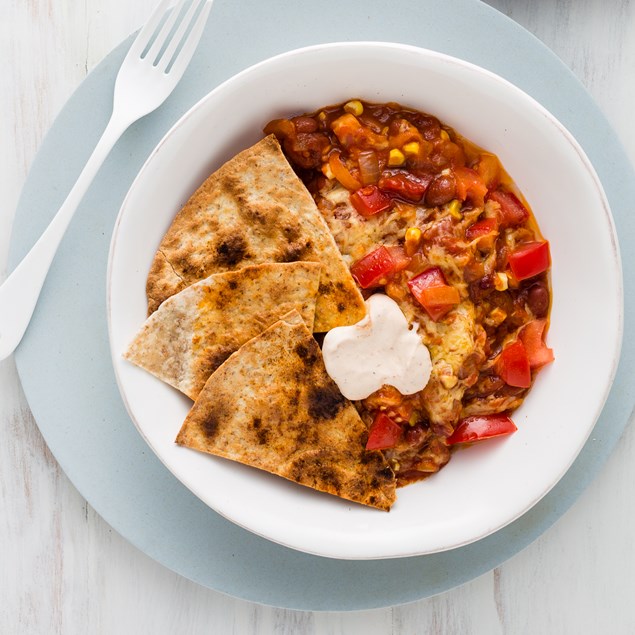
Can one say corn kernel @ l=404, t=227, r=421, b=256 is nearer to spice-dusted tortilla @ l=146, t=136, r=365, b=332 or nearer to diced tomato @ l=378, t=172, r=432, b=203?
diced tomato @ l=378, t=172, r=432, b=203

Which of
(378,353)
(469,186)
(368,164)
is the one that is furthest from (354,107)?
(378,353)

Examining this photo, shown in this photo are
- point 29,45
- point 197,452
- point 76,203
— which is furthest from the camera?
point 29,45

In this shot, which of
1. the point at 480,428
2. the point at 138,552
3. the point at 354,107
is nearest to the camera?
the point at 354,107

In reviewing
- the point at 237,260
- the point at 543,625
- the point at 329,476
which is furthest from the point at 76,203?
Answer: the point at 543,625

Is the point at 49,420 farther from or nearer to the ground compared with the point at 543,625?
farther from the ground

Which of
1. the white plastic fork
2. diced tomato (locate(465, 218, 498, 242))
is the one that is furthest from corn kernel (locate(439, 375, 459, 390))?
the white plastic fork

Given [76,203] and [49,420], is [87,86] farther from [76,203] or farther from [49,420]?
[49,420]

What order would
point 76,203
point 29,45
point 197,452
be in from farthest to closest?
1. point 29,45
2. point 76,203
3. point 197,452

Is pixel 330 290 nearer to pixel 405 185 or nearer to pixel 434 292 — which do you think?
pixel 434 292
